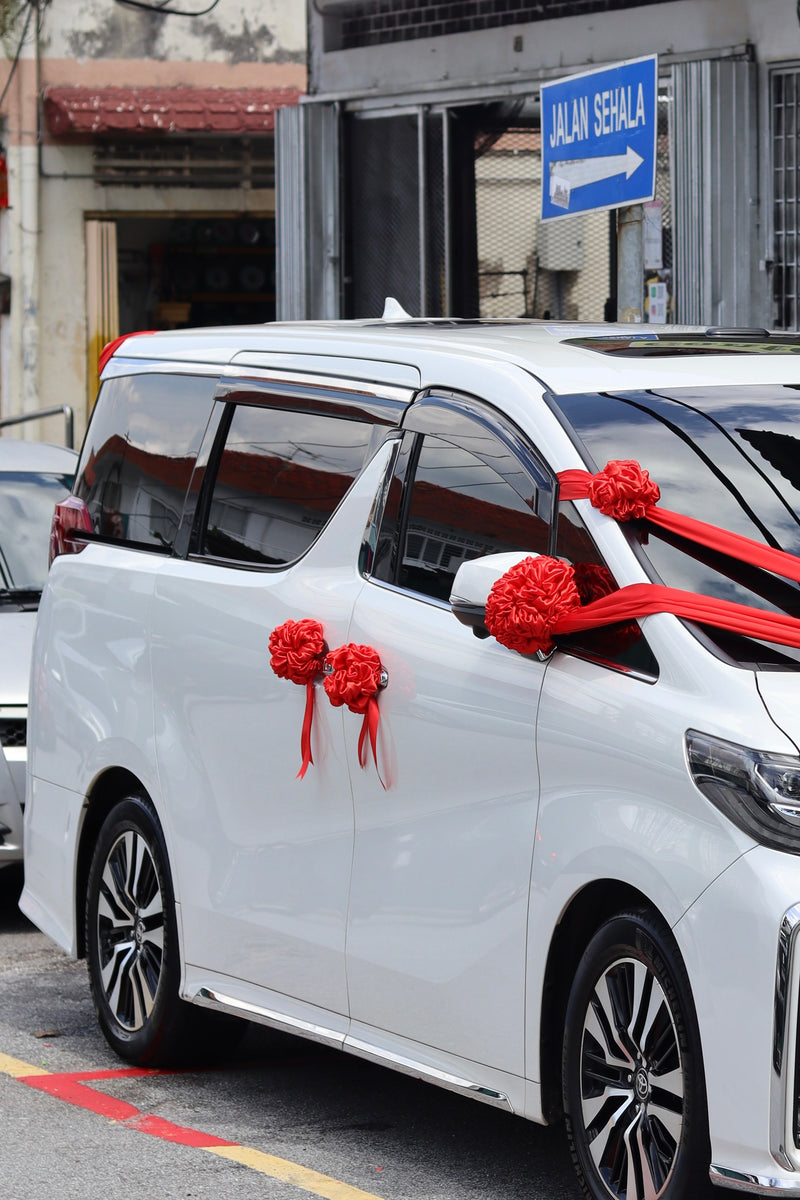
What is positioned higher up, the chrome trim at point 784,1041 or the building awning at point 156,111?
the building awning at point 156,111

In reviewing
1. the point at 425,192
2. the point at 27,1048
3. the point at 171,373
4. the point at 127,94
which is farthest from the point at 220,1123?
the point at 127,94

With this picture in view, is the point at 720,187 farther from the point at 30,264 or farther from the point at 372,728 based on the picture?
the point at 30,264

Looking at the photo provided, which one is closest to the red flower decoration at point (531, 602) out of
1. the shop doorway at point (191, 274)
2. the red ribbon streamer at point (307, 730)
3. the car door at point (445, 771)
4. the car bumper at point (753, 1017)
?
the car door at point (445, 771)

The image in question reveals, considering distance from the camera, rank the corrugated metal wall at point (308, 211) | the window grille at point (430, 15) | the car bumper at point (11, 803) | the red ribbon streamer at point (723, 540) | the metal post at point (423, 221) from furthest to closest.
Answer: the corrugated metal wall at point (308, 211) → the metal post at point (423, 221) → the window grille at point (430, 15) → the car bumper at point (11, 803) → the red ribbon streamer at point (723, 540)

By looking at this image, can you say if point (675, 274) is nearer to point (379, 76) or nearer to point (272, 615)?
point (379, 76)

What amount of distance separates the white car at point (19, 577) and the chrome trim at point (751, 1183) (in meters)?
4.71

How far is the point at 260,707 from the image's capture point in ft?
17.8

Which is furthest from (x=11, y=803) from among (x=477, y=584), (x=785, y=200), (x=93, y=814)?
(x=785, y=200)

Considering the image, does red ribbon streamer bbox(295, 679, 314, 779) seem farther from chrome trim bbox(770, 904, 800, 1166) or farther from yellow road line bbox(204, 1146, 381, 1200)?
chrome trim bbox(770, 904, 800, 1166)

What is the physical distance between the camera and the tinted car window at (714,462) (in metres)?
4.38

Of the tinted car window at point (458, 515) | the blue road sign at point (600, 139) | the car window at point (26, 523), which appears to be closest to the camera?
the tinted car window at point (458, 515)

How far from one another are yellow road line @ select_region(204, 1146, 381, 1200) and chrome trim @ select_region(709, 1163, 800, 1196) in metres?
1.15

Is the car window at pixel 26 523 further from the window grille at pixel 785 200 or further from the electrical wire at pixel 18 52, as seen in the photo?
the electrical wire at pixel 18 52

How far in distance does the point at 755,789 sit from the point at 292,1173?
6.01 ft
